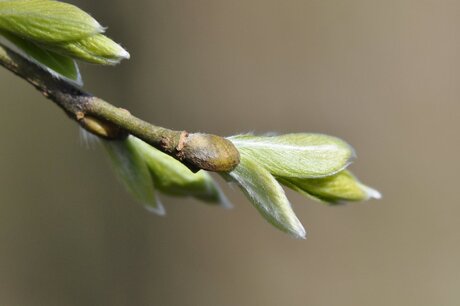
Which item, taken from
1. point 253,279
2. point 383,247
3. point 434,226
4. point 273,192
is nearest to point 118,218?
point 253,279

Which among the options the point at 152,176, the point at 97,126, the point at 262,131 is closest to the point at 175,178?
the point at 152,176

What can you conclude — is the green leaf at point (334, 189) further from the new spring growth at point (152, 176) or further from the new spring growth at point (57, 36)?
the new spring growth at point (57, 36)

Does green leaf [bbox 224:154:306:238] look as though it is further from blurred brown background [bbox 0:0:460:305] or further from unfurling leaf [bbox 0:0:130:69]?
blurred brown background [bbox 0:0:460:305]

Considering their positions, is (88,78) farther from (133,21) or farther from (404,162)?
(404,162)

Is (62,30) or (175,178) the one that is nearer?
(62,30)

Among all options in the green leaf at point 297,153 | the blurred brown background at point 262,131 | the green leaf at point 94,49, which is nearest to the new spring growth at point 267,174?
the green leaf at point 297,153

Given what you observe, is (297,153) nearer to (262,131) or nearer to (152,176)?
(152,176)
